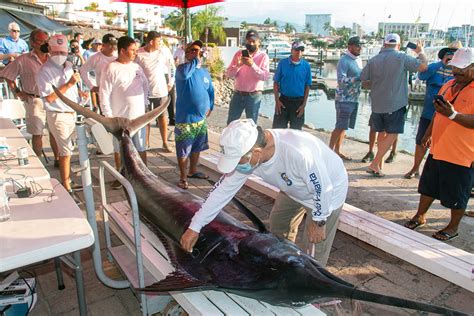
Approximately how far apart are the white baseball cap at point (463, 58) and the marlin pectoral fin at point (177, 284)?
2.93m

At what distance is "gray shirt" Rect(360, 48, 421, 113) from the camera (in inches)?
196

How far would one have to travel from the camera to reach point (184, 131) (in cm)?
455

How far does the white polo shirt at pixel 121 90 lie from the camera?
14.3 ft

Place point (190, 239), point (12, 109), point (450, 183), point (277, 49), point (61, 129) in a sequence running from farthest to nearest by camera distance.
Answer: point (277, 49), point (12, 109), point (61, 129), point (450, 183), point (190, 239)

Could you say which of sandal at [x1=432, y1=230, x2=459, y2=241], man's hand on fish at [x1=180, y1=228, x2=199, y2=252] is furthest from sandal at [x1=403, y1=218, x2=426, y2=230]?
man's hand on fish at [x1=180, y1=228, x2=199, y2=252]

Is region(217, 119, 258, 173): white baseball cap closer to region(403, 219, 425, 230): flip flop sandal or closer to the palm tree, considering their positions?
region(403, 219, 425, 230): flip flop sandal

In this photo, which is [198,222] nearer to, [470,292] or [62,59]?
[470,292]

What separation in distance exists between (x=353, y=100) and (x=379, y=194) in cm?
167

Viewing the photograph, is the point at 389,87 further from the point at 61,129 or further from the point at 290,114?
the point at 61,129

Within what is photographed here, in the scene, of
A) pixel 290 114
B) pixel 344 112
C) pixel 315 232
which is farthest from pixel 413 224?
pixel 290 114

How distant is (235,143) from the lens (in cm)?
191

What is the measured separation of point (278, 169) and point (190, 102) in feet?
8.17

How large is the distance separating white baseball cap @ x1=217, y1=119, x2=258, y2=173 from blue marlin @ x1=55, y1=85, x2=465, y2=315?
20.1 inches

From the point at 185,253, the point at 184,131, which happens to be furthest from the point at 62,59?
the point at 185,253
